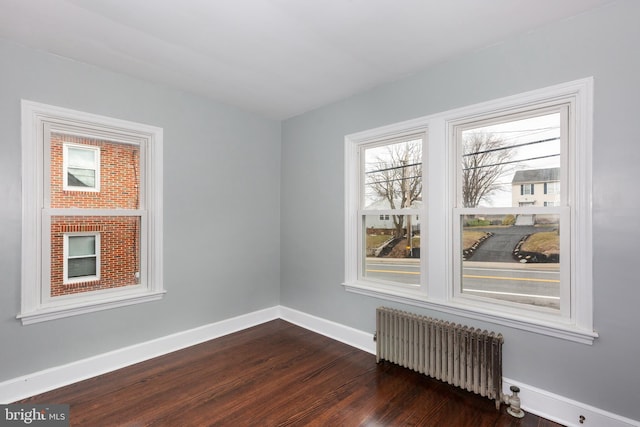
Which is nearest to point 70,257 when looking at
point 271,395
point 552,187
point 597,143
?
point 271,395

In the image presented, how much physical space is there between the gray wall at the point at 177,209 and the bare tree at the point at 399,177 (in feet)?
4.83

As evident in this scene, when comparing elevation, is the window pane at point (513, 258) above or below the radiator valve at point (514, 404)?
above

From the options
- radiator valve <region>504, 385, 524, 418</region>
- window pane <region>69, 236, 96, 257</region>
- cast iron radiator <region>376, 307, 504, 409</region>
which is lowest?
radiator valve <region>504, 385, 524, 418</region>

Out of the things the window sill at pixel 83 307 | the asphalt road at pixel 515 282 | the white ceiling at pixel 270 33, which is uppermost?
the white ceiling at pixel 270 33

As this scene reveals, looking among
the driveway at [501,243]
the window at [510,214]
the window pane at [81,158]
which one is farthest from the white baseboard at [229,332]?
the window pane at [81,158]

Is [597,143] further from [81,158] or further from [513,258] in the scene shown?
[81,158]

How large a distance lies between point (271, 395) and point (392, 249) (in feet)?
5.54

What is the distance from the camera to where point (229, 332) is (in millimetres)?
3564

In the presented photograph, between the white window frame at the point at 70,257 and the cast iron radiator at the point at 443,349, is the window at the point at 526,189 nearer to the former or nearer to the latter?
the cast iron radiator at the point at 443,349

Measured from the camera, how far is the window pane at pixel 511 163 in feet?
7.29

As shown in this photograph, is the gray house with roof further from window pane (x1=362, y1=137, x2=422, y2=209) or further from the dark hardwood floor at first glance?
the dark hardwood floor

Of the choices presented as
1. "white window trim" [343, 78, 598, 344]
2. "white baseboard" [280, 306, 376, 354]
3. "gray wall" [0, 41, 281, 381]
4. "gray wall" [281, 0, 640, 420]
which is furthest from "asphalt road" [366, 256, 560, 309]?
"gray wall" [0, 41, 281, 381]

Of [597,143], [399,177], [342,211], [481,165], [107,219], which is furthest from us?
[342,211]

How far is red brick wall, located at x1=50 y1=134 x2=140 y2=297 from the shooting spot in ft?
8.41
